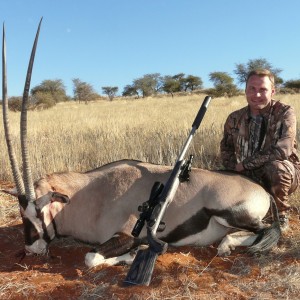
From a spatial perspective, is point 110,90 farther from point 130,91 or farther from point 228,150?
point 228,150

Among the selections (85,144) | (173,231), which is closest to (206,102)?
(173,231)

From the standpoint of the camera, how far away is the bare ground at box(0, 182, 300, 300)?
9.38ft

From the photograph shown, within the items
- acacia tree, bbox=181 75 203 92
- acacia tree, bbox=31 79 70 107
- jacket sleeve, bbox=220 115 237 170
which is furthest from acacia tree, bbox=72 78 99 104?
jacket sleeve, bbox=220 115 237 170

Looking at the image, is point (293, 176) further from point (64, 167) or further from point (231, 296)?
point (64, 167)

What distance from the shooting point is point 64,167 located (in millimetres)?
6773

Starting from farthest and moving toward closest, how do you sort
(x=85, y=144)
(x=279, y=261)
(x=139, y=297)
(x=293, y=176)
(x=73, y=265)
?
→ (x=85, y=144)
(x=293, y=176)
(x=73, y=265)
(x=279, y=261)
(x=139, y=297)

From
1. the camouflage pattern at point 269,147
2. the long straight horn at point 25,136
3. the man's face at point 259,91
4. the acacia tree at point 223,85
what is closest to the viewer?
the long straight horn at point 25,136

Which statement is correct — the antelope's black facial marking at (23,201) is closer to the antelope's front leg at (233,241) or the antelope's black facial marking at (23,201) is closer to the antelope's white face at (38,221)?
the antelope's white face at (38,221)

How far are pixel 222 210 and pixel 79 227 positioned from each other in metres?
1.31

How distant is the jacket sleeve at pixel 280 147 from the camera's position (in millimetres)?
4156

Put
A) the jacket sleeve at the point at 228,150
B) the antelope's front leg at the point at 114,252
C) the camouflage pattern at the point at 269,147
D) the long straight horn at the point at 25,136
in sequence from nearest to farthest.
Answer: the long straight horn at the point at 25,136 → the antelope's front leg at the point at 114,252 → the camouflage pattern at the point at 269,147 → the jacket sleeve at the point at 228,150

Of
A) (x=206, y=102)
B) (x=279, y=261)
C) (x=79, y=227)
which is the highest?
(x=206, y=102)

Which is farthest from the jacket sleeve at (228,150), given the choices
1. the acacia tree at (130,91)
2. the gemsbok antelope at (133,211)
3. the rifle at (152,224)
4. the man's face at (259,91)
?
the acacia tree at (130,91)

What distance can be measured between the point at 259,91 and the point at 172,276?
2191 mm
